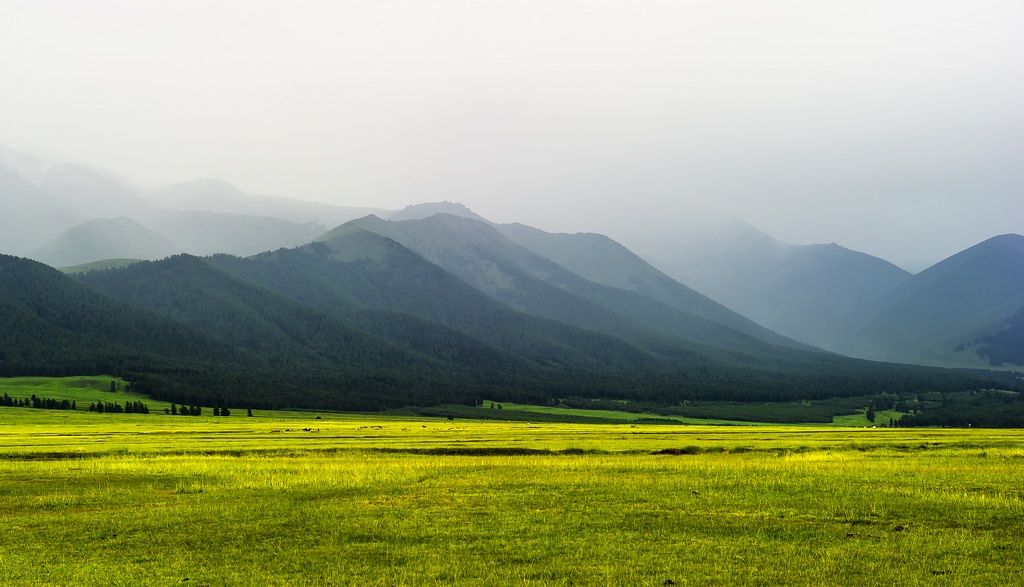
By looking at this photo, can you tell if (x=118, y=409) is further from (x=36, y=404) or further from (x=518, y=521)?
(x=518, y=521)

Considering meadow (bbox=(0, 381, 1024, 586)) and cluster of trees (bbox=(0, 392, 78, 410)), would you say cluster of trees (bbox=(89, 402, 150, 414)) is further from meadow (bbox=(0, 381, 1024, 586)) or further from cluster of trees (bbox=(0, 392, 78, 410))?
meadow (bbox=(0, 381, 1024, 586))

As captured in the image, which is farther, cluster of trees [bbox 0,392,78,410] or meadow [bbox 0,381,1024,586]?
cluster of trees [bbox 0,392,78,410]

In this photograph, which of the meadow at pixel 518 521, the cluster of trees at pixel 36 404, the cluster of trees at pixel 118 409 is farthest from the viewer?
the cluster of trees at pixel 36 404

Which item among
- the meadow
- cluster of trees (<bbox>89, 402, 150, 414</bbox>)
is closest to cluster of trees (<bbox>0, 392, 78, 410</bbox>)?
cluster of trees (<bbox>89, 402, 150, 414</bbox>)

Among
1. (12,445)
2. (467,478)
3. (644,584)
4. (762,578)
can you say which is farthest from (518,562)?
(12,445)

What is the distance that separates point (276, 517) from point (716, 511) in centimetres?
1963

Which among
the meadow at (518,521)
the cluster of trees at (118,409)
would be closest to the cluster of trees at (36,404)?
the cluster of trees at (118,409)

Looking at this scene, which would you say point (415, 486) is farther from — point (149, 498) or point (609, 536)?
point (609, 536)

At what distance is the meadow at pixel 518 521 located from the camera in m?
24.8

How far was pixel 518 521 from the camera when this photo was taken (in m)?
32.2

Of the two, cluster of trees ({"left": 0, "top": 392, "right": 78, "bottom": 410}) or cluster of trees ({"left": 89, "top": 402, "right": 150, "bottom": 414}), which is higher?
cluster of trees ({"left": 0, "top": 392, "right": 78, "bottom": 410})

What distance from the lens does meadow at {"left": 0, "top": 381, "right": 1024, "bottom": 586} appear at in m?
24.8

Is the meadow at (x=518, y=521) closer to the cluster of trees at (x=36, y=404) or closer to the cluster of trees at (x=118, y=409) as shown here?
the cluster of trees at (x=118, y=409)

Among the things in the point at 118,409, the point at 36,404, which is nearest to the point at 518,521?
the point at 118,409
